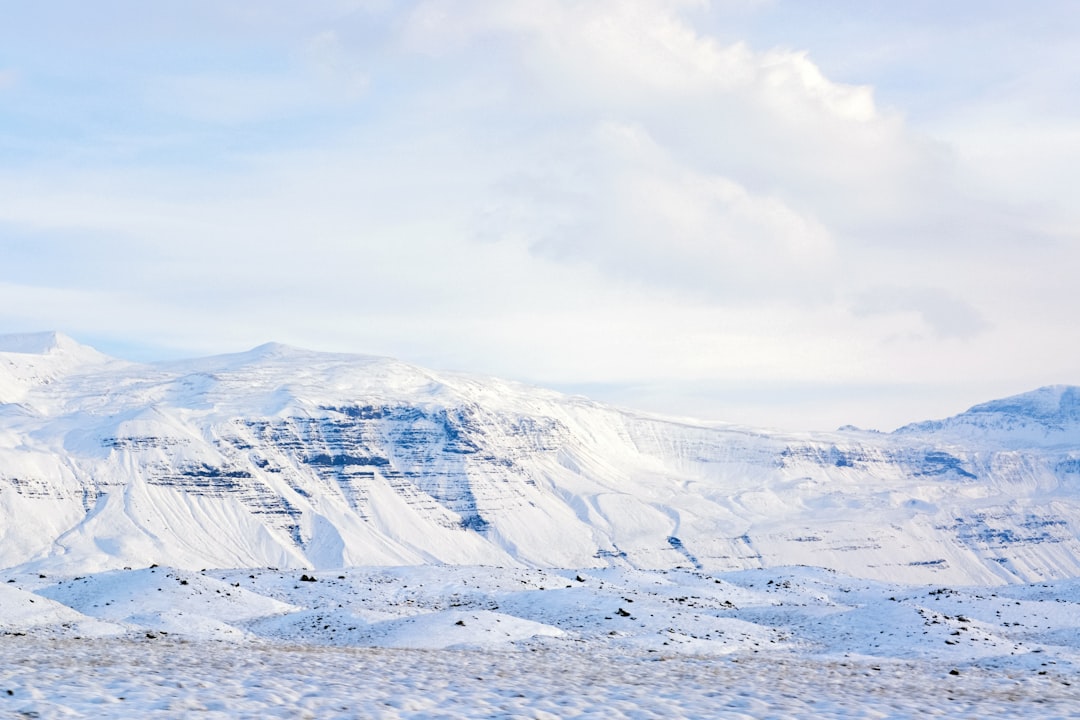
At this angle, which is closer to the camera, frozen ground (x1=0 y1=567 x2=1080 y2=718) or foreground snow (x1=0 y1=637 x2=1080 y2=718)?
foreground snow (x1=0 y1=637 x2=1080 y2=718)

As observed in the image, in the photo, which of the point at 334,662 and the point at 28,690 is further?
the point at 334,662

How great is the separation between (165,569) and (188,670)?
Result: 35.3 m

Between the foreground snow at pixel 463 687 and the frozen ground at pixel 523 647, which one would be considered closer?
the foreground snow at pixel 463 687

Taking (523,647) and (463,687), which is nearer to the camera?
(463,687)

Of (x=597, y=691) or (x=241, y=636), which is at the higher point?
(x=597, y=691)

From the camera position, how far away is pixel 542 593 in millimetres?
56438

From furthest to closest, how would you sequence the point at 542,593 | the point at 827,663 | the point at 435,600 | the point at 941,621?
the point at 435,600
the point at 542,593
the point at 941,621
the point at 827,663

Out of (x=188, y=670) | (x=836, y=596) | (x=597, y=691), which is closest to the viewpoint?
(x=597, y=691)

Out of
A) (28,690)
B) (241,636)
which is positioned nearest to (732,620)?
(241,636)

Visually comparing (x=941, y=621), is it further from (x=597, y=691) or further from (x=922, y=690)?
(x=597, y=691)

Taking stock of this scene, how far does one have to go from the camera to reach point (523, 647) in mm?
40719

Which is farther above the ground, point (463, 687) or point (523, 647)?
point (463, 687)

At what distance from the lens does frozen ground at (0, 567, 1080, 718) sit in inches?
870

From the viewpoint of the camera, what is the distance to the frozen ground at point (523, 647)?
72.5ft
